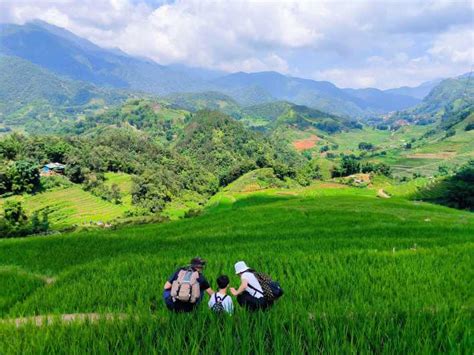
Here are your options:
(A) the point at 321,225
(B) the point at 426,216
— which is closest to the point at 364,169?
(B) the point at 426,216

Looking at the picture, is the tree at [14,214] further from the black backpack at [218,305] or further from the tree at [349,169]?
the tree at [349,169]

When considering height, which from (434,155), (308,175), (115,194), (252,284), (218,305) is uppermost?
(252,284)

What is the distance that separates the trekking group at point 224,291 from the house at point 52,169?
116958mm

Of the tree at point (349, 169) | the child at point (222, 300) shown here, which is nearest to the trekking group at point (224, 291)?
the child at point (222, 300)

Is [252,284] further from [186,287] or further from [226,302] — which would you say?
[186,287]

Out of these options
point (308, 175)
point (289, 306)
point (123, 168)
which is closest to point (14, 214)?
point (289, 306)

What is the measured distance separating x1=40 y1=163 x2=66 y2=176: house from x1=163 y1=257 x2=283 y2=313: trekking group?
384ft

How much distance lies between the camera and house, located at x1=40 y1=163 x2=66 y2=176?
108912mm

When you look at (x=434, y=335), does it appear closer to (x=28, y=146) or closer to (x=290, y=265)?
(x=290, y=265)

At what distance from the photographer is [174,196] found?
375ft

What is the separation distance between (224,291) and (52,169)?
406 ft

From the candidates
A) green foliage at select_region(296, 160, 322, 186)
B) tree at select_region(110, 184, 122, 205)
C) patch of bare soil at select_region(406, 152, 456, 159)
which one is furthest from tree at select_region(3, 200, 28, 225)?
patch of bare soil at select_region(406, 152, 456, 159)

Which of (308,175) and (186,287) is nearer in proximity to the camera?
(186,287)

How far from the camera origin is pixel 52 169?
113 meters
